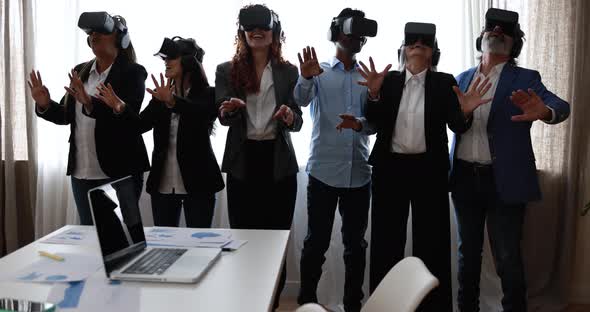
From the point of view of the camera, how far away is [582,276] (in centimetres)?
341

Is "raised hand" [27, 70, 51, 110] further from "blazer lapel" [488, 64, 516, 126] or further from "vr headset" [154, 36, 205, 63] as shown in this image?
"blazer lapel" [488, 64, 516, 126]

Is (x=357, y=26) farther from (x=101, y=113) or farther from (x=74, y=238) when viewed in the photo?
(x=74, y=238)

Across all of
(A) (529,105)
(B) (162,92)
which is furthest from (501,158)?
(B) (162,92)

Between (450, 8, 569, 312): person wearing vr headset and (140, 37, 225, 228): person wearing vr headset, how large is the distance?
120cm

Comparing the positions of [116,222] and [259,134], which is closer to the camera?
Result: [116,222]

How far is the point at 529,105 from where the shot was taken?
2527mm

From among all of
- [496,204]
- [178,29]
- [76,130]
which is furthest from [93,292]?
[178,29]

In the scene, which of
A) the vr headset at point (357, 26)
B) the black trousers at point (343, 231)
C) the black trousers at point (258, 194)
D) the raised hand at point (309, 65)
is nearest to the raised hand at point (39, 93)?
the black trousers at point (258, 194)

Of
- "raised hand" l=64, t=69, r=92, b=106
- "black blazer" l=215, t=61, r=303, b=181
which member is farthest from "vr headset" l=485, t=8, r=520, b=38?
"raised hand" l=64, t=69, r=92, b=106

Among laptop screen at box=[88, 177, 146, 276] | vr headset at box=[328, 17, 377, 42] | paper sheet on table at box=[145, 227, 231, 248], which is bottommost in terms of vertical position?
paper sheet on table at box=[145, 227, 231, 248]

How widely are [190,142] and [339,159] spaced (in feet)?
2.42

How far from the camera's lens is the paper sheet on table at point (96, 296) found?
140cm

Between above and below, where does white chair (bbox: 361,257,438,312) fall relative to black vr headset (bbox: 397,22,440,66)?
below

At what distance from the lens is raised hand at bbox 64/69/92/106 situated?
8.64 ft
